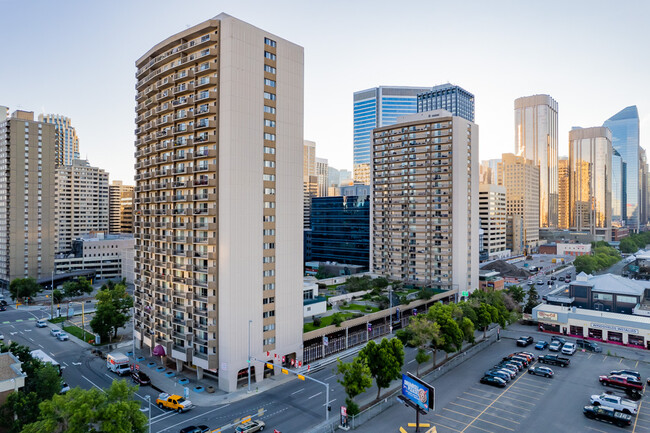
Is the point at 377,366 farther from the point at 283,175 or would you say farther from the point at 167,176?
the point at 167,176

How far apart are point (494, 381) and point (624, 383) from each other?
54.5 feet

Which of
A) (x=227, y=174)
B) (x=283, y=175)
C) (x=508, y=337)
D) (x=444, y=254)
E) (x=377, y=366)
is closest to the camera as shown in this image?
(x=377, y=366)

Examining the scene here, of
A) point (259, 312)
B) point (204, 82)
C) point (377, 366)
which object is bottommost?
point (377, 366)

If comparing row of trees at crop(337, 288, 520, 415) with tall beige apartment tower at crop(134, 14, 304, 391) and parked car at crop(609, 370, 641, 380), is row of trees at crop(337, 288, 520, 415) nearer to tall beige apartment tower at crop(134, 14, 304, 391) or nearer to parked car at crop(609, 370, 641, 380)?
tall beige apartment tower at crop(134, 14, 304, 391)

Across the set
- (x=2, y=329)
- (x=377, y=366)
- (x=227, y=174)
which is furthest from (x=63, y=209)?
(x=377, y=366)

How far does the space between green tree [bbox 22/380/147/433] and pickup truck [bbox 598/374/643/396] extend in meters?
57.0

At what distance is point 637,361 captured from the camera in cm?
6469

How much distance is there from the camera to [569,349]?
68.9 m

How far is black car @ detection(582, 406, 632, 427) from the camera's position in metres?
43.2

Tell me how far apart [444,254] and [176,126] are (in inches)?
2941

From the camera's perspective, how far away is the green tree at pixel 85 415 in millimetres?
31922

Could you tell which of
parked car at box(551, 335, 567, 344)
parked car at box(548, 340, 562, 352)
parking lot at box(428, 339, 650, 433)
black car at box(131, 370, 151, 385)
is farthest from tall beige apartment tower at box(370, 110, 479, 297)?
black car at box(131, 370, 151, 385)

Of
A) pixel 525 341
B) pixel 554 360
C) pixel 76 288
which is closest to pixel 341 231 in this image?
pixel 76 288

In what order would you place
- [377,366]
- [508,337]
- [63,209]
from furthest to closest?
[63,209] < [508,337] < [377,366]
